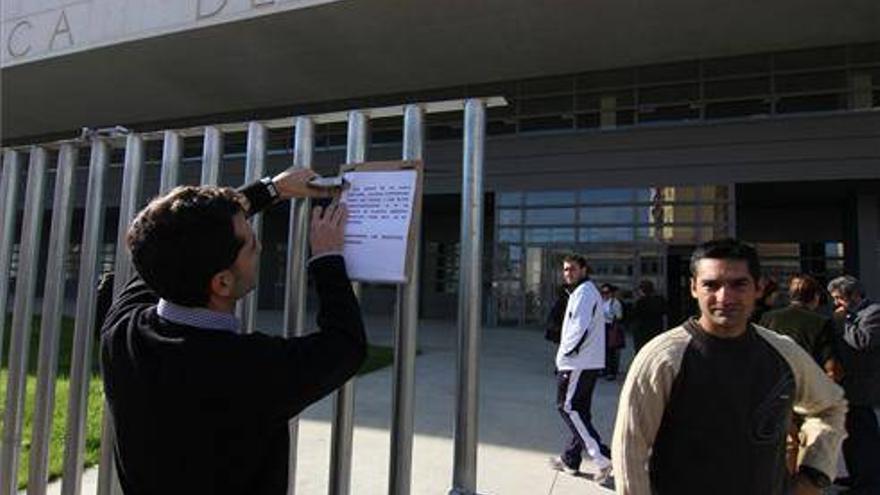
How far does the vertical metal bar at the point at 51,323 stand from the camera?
3.73 m

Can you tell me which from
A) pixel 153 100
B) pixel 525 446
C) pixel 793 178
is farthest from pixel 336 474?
pixel 153 100

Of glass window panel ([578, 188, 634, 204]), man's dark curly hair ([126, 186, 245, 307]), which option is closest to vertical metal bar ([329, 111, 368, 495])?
man's dark curly hair ([126, 186, 245, 307])

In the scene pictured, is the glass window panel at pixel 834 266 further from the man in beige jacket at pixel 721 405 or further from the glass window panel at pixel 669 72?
the man in beige jacket at pixel 721 405

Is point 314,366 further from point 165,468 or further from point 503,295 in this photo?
point 503,295

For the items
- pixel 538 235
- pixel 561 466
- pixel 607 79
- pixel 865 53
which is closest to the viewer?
pixel 561 466

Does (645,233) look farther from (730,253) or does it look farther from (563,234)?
(730,253)

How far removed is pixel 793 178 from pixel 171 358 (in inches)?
749

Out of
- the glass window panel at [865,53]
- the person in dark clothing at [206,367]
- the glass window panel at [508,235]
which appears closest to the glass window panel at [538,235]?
the glass window panel at [508,235]

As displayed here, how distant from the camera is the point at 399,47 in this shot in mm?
19672

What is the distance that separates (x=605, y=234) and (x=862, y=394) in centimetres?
1564

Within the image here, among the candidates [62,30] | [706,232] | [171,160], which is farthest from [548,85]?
[171,160]

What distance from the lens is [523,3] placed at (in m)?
17.1

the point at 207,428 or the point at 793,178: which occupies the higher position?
the point at 793,178

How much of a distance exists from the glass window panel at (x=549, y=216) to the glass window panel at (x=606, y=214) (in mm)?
388
